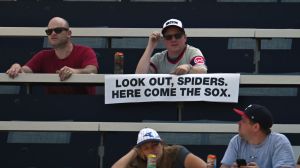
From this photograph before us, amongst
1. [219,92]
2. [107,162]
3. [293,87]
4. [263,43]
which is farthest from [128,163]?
[263,43]

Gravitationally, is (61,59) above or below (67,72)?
above

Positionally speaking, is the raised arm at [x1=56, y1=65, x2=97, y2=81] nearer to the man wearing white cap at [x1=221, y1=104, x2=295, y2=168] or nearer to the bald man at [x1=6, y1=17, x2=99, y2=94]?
the bald man at [x1=6, y1=17, x2=99, y2=94]

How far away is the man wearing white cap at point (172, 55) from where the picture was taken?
7.35 metres

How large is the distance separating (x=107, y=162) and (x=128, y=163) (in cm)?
66

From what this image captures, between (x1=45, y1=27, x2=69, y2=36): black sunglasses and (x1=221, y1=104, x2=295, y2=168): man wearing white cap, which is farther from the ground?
(x1=45, y1=27, x2=69, y2=36): black sunglasses

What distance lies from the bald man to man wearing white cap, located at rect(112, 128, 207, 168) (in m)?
1.21

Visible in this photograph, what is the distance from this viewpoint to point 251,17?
28.1 feet

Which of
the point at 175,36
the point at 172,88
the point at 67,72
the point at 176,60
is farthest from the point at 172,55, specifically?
the point at 67,72

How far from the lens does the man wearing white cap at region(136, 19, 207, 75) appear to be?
7.35 meters

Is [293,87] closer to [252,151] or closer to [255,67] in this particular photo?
[255,67]

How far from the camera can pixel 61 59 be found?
7.67 meters

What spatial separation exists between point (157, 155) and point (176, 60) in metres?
1.31

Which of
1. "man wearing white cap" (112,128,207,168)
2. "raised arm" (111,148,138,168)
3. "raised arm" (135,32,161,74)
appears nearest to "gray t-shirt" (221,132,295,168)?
"man wearing white cap" (112,128,207,168)

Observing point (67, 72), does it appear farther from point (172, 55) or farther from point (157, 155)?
point (157, 155)
